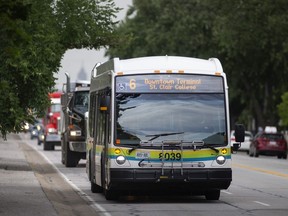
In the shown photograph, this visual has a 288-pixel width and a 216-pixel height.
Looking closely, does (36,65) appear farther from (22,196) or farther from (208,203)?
(208,203)

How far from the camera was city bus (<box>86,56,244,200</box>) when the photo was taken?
2114 centimetres

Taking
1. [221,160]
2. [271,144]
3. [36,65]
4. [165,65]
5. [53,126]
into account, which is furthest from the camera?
[53,126]

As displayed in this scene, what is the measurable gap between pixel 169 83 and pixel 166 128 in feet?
3.56

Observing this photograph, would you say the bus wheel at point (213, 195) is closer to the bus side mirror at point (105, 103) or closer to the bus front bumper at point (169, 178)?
the bus front bumper at point (169, 178)

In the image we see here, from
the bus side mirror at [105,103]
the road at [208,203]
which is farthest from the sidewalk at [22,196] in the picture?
the bus side mirror at [105,103]

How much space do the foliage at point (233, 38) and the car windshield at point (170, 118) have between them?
3971 centimetres

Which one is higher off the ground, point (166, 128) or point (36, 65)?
point (36, 65)

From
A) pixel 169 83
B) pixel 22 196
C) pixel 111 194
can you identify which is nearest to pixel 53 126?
pixel 22 196

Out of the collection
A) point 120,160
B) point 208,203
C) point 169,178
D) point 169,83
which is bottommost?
point 208,203

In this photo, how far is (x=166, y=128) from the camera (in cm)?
2139

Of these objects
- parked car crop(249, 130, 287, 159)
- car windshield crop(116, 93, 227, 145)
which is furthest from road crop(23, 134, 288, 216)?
parked car crop(249, 130, 287, 159)

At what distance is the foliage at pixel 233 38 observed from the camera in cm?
6488

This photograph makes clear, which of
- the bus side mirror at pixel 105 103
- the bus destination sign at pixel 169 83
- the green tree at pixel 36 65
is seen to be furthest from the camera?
the green tree at pixel 36 65

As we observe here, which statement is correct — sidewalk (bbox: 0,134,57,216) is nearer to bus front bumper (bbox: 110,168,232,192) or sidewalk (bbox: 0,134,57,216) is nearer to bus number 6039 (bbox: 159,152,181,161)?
bus front bumper (bbox: 110,168,232,192)
